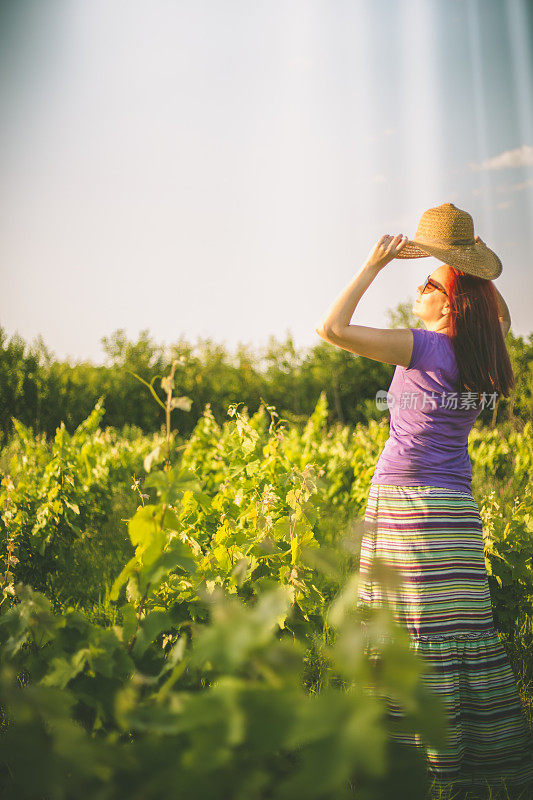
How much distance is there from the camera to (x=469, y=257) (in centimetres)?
187

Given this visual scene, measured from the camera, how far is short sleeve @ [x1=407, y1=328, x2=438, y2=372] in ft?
5.98

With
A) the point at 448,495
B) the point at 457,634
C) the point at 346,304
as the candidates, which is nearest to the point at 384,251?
the point at 346,304

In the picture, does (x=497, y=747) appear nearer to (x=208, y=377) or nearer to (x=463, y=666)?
(x=463, y=666)

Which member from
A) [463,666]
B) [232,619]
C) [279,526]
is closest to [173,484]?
[232,619]

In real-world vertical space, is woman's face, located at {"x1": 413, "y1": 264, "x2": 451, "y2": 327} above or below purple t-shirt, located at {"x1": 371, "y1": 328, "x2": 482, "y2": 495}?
above

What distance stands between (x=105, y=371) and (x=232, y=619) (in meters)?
12.6

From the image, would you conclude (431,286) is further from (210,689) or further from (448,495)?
(210,689)

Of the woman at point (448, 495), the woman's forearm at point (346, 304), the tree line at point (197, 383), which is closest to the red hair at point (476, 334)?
the woman at point (448, 495)

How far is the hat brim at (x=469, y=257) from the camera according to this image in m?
1.85

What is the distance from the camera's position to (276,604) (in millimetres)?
629

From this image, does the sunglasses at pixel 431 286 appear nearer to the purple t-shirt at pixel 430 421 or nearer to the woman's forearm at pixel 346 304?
the purple t-shirt at pixel 430 421

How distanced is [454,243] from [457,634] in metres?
1.37

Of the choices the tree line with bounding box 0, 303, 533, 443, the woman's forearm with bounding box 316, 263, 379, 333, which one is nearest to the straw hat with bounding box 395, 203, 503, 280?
the woman's forearm with bounding box 316, 263, 379, 333

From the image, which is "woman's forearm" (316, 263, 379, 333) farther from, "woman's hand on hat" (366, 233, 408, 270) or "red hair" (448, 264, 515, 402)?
"red hair" (448, 264, 515, 402)
